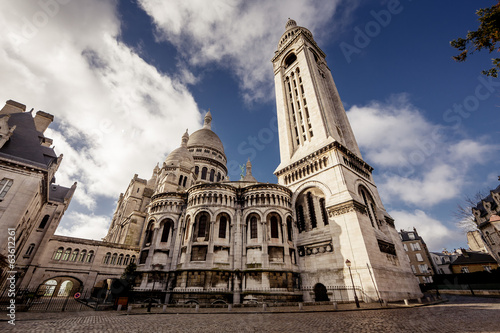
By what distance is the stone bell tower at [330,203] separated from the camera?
19656 mm

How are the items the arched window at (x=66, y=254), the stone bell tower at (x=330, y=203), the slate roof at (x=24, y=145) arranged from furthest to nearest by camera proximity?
the arched window at (x=66, y=254)
the stone bell tower at (x=330, y=203)
the slate roof at (x=24, y=145)

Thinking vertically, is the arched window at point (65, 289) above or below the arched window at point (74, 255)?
below

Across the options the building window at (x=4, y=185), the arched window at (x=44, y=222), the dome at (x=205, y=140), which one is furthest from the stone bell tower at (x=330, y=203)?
the arched window at (x=44, y=222)

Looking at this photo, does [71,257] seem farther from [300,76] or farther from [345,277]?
[300,76]

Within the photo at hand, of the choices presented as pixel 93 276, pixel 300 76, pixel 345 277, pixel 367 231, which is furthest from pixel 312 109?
pixel 93 276

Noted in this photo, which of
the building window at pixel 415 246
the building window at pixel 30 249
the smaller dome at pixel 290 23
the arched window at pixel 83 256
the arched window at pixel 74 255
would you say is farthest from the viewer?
the building window at pixel 415 246

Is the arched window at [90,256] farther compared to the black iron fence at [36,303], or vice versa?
the arched window at [90,256]

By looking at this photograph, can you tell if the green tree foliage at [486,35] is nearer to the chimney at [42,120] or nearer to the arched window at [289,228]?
the arched window at [289,228]

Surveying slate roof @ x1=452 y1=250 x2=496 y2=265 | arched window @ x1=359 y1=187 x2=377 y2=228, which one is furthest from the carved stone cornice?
slate roof @ x1=452 y1=250 x2=496 y2=265

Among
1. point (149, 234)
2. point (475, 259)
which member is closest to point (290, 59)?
point (149, 234)

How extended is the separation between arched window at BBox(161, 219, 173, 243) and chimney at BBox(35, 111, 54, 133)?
2148cm

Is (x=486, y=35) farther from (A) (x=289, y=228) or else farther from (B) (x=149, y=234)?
(B) (x=149, y=234)

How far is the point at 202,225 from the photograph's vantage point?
24.3 m

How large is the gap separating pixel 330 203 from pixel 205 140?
125 feet
